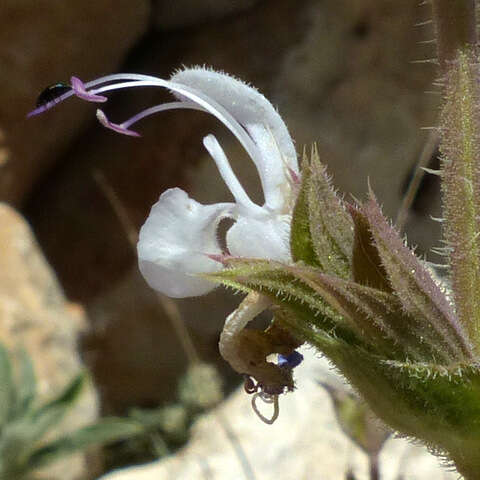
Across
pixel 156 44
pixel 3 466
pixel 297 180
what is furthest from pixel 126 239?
pixel 297 180

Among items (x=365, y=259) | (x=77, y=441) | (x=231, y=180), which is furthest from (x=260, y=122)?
(x=77, y=441)

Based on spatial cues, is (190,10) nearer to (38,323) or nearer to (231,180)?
(38,323)

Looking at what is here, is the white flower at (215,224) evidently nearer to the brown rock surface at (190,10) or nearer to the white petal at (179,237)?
the white petal at (179,237)

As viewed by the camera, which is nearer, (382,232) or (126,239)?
(382,232)

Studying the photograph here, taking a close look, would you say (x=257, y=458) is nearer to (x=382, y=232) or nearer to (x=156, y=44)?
(x=382, y=232)

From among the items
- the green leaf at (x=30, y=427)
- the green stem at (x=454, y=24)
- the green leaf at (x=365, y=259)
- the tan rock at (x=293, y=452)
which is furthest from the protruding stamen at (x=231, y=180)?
the green leaf at (x=30, y=427)

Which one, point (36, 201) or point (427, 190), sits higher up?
point (36, 201)
